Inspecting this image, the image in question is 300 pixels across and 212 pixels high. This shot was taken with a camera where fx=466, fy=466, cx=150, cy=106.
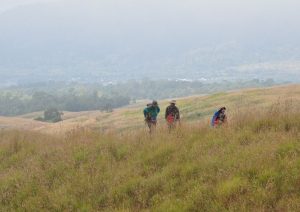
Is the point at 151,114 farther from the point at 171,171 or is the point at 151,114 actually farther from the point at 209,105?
the point at 209,105

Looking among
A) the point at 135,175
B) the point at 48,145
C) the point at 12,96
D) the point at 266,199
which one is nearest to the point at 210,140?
the point at 135,175

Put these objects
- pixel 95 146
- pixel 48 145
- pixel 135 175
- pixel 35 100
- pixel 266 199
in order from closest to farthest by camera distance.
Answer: pixel 266 199 → pixel 135 175 → pixel 95 146 → pixel 48 145 → pixel 35 100

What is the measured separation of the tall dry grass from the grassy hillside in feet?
0.05

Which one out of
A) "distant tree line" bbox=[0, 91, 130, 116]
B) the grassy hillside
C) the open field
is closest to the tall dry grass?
the grassy hillside

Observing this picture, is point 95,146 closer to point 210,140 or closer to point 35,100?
point 210,140

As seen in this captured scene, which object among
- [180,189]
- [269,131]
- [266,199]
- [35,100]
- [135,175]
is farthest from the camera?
[35,100]

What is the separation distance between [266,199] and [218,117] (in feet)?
19.3

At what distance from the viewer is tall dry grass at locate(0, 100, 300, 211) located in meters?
7.72

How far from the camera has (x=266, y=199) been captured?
7371 mm

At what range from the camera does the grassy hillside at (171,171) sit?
772 centimetres

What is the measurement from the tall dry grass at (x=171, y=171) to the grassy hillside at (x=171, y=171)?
0.02 metres

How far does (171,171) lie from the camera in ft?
29.9

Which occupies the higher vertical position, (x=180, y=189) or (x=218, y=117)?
(x=218, y=117)

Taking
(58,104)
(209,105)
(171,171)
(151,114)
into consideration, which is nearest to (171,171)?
(171,171)
